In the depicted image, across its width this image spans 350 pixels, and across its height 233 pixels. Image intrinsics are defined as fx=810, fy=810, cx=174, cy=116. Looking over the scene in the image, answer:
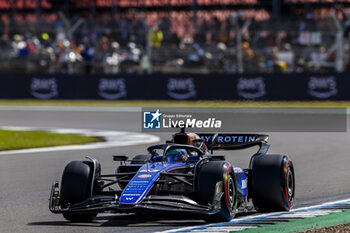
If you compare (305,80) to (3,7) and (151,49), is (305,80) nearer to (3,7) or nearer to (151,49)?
(151,49)

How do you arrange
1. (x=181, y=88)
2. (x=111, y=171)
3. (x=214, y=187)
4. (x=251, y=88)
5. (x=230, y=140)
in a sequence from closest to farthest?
(x=214, y=187)
(x=230, y=140)
(x=111, y=171)
(x=251, y=88)
(x=181, y=88)

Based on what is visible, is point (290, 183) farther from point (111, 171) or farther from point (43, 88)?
point (43, 88)

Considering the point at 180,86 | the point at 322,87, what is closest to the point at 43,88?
the point at 180,86

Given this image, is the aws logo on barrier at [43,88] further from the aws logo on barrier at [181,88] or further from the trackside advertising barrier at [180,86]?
the aws logo on barrier at [181,88]

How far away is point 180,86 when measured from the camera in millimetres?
Result: 31125

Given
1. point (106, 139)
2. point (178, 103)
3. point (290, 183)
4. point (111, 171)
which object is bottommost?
Answer: point (178, 103)

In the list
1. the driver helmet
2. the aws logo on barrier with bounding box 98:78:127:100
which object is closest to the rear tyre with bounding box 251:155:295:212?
the driver helmet

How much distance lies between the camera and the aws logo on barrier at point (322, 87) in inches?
1123

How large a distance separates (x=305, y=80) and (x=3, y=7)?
1330 inches

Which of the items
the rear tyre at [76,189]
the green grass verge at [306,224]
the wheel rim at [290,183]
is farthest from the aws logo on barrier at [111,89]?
the green grass verge at [306,224]

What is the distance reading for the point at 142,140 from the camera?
17812 mm

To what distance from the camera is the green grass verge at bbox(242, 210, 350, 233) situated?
6.80m

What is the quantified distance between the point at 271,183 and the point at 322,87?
69.4 ft

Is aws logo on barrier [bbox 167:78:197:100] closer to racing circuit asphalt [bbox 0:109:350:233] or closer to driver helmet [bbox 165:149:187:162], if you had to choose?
racing circuit asphalt [bbox 0:109:350:233]
